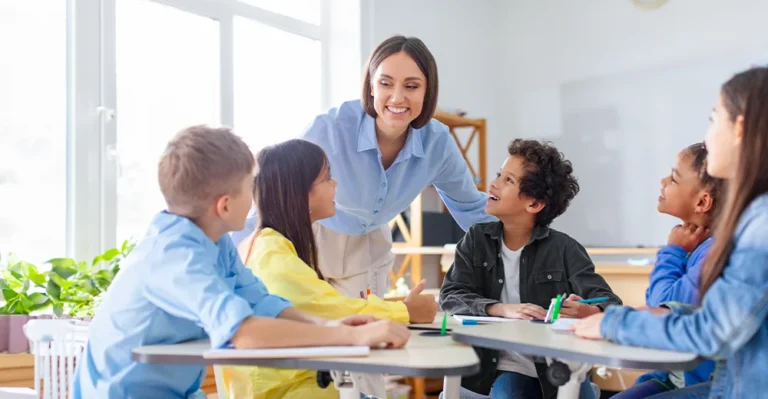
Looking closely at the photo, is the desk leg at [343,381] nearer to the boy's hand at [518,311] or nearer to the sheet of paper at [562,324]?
the sheet of paper at [562,324]

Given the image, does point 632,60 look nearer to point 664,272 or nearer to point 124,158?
point 124,158

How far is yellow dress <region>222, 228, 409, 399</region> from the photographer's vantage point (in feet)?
5.45


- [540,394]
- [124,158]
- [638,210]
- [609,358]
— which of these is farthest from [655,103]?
[609,358]

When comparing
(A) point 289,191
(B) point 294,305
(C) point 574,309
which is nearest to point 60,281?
(A) point 289,191

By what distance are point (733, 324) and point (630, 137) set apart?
468 centimetres

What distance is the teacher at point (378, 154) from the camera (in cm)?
235

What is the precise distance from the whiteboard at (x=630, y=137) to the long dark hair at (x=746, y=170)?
13.8ft

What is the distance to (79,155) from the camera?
3.33 m

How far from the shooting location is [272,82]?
15.0 ft

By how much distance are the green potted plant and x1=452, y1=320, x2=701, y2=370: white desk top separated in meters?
1.71

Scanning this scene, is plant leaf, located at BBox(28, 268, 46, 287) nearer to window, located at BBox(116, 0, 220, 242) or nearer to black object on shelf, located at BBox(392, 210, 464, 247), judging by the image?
window, located at BBox(116, 0, 220, 242)

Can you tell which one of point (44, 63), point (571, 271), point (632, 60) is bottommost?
point (571, 271)

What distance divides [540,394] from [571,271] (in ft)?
1.10

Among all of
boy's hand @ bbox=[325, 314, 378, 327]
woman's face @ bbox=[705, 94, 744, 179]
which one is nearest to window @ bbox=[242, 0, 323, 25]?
boy's hand @ bbox=[325, 314, 378, 327]
